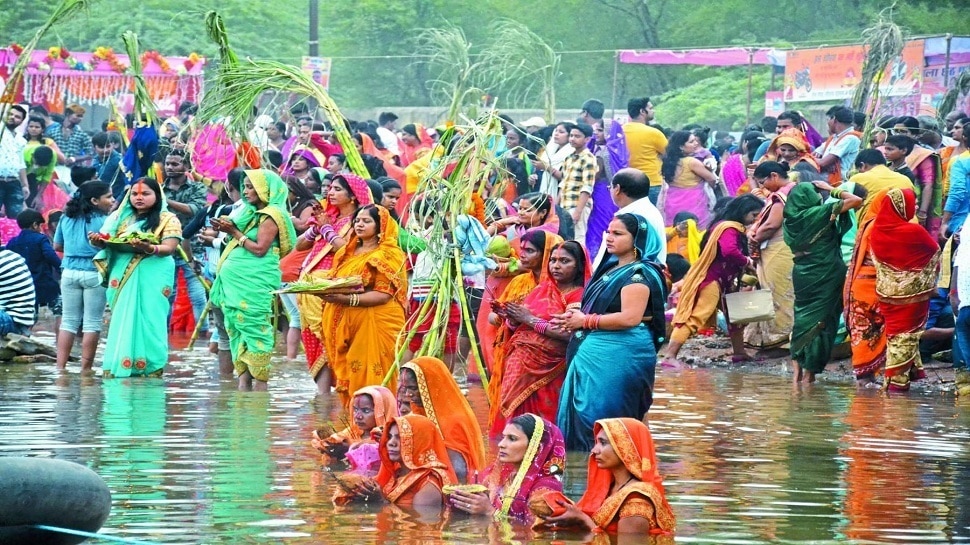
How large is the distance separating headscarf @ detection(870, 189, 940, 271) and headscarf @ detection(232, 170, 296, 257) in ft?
14.0

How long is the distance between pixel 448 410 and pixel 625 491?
1503 mm

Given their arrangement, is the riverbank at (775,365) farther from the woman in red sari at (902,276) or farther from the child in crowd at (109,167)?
the child in crowd at (109,167)

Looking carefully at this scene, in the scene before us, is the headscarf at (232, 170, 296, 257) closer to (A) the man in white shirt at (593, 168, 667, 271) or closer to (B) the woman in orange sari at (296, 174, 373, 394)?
(B) the woman in orange sari at (296, 174, 373, 394)

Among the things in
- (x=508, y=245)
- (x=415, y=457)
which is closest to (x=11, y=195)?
(x=508, y=245)

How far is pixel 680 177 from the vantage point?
18109 mm

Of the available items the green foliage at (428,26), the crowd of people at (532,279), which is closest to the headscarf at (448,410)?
the crowd of people at (532,279)

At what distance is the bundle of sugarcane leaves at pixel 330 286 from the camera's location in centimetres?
1035

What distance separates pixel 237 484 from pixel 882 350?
6245mm

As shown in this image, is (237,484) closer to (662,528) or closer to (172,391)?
(662,528)

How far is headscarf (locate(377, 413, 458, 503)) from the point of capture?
25.2 feet

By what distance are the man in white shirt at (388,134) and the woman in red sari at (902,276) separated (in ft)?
32.2

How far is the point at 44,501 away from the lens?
653 centimetres

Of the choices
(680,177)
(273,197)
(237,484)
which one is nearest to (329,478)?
(237,484)

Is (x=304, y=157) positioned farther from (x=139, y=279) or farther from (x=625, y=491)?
(x=625, y=491)
